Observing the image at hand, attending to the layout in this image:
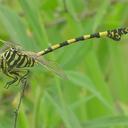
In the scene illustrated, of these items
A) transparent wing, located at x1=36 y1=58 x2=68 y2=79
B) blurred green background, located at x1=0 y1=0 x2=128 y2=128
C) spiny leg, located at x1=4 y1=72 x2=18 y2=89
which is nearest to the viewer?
transparent wing, located at x1=36 y1=58 x2=68 y2=79

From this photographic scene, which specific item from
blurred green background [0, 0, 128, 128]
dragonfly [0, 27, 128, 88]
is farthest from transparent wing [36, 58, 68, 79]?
blurred green background [0, 0, 128, 128]

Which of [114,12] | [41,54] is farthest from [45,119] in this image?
[114,12]

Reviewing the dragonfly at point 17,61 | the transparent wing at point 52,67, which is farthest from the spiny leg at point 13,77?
the transparent wing at point 52,67

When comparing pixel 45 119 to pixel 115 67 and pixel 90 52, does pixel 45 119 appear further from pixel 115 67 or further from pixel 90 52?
pixel 115 67

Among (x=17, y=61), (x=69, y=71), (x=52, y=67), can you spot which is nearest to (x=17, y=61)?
(x=17, y=61)

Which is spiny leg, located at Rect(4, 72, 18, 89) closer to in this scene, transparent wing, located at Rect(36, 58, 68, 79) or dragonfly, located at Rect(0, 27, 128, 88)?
dragonfly, located at Rect(0, 27, 128, 88)
